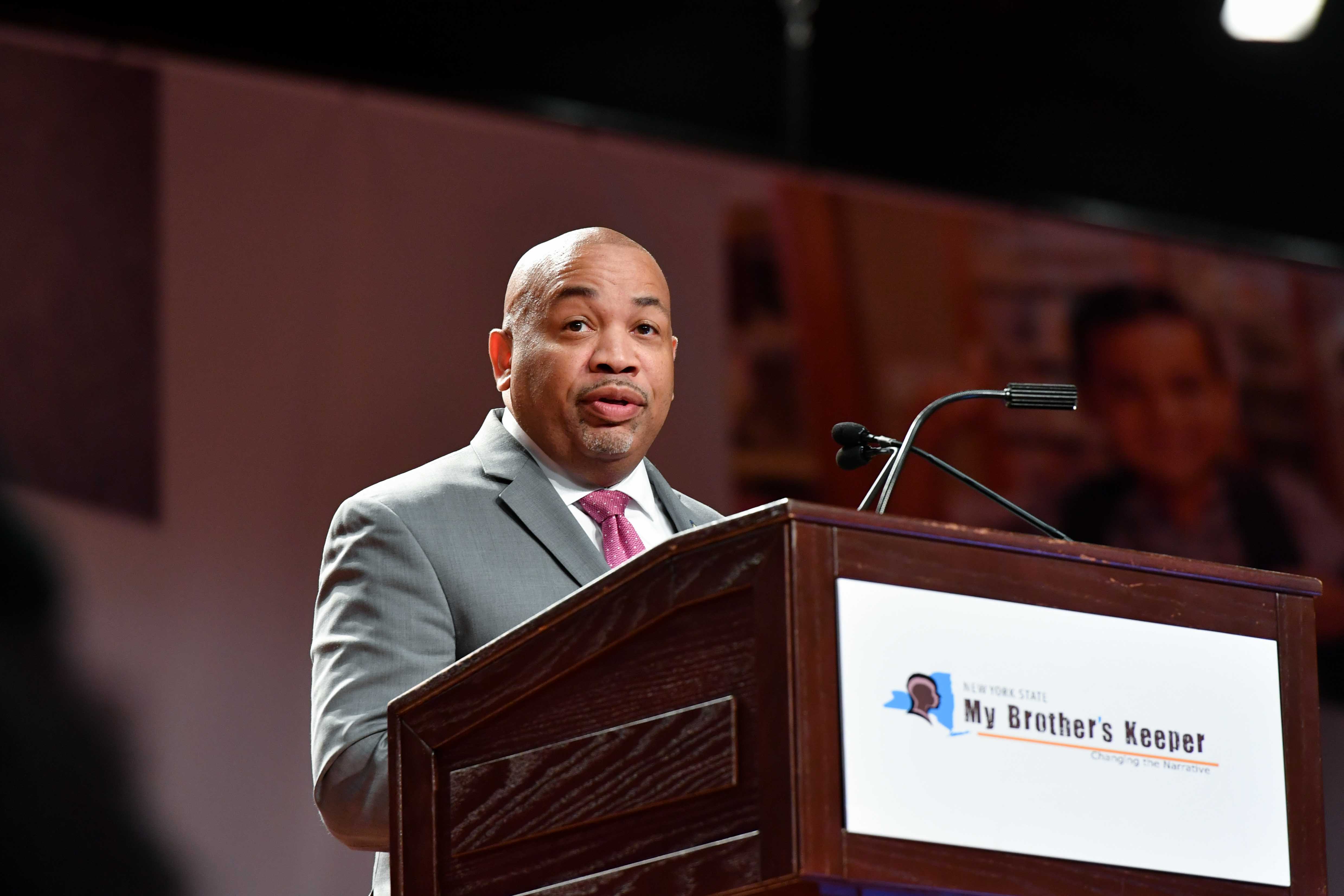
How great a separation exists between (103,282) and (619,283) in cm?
187

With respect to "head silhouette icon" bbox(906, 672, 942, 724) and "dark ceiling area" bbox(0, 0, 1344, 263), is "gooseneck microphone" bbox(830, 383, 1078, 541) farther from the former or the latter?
"dark ceiling area" bbox(0, 0, 1344, 263)

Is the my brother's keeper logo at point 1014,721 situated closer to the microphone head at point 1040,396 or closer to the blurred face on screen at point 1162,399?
the microphone head at point 1040,396

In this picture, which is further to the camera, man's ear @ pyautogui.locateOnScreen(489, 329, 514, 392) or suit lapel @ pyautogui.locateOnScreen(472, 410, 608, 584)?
man's ear @ pyautogui.locateOnScreen(489, 329, 514, 392)

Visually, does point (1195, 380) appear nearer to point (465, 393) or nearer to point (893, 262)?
point (893, 262)

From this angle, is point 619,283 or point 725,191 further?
point 725,191

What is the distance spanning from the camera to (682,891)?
4.58 feet

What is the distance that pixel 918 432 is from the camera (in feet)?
6.23

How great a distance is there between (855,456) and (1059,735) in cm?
55

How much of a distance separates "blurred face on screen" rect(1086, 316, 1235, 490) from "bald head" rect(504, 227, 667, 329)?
311 cm

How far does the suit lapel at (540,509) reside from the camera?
205 cm

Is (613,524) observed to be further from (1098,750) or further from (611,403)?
(1098,750)

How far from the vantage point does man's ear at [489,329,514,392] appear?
2391mm

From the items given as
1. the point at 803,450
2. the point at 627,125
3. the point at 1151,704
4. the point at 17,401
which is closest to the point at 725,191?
the point at 627,125

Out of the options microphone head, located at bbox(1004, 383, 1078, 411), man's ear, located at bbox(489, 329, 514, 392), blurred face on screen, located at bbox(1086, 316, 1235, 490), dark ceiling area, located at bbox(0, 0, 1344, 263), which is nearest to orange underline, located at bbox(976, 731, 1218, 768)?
microphone head, located at bbox(1004, 383, 1078, 411)
